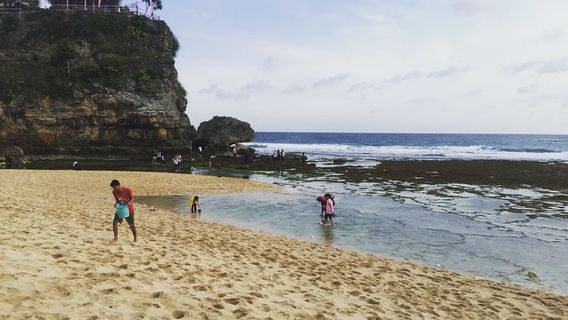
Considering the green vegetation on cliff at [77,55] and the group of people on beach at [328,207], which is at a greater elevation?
the green vegetation on cliff at [77,55]

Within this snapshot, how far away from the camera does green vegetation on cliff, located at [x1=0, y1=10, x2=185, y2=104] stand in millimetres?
49406

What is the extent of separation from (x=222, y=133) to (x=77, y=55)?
72.8 feet

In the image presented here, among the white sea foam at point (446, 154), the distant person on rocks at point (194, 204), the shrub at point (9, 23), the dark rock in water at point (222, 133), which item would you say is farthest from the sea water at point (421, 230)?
the white sea foam at point (446, 154)

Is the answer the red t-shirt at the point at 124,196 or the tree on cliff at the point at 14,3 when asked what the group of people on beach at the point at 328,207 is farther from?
the tree on cliff at the point at 14,3

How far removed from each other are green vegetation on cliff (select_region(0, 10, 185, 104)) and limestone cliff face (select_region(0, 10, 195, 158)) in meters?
0.11

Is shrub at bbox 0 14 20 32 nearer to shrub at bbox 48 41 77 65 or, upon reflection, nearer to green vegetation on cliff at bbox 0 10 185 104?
green vegetation on cliff at bbox 0 10 185 104

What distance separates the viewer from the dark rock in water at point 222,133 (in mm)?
62638

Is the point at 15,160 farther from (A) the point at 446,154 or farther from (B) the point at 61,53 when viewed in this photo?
(A) the point at 446,154

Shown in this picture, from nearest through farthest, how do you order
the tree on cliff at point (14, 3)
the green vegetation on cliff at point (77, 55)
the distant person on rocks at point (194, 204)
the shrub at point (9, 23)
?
the distant person on rocks at point (194, 204) → the green vegetation on cliff at point (77, 55) → the shrub at point (9, 23) → the tree on cliff at point (14, 3)

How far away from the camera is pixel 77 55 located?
51812 millimetres

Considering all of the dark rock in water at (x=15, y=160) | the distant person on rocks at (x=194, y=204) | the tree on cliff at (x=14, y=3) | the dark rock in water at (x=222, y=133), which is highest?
the tree on cliff at (x=14, y=3)

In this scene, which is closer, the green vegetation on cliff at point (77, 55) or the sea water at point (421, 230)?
the sea water at point (421, 230)

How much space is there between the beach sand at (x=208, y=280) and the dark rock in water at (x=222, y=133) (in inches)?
1891

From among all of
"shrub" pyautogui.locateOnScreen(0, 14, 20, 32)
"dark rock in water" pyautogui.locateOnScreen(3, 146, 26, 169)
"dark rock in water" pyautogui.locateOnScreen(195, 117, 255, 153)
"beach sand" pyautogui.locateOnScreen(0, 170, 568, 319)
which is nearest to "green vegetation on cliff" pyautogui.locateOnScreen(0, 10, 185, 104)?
"shrub" pyautogui.locateOnScreen(0, 14, 20, 32)
